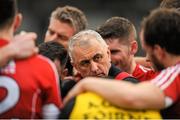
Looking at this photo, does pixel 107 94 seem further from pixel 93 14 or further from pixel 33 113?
pixel 93 14

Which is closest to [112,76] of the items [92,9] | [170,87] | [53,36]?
[170,87]

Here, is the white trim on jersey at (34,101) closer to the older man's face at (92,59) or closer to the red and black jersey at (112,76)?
the red and black jersey at (112,76)

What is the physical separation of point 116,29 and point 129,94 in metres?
2.64

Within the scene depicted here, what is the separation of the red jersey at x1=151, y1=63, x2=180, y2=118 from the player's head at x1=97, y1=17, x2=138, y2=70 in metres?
2.21

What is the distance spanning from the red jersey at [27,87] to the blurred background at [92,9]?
9.59 m

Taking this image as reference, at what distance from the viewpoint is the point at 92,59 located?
15.7ft

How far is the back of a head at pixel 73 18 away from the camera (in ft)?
22.2

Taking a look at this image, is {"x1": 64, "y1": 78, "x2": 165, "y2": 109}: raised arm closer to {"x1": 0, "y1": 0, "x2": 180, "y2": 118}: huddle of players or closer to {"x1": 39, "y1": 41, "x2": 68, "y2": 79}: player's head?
{"x1": 0, "y1": 0, "x2": 180, "y2": 118}: huddle of players

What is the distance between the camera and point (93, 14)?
532 inches

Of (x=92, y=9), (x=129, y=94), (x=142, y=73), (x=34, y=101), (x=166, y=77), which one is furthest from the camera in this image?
(x=92, y=9)

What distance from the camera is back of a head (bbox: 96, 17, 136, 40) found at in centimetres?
570

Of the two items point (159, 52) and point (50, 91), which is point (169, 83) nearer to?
point (159, 52)

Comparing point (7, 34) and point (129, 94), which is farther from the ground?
point (7, 34)

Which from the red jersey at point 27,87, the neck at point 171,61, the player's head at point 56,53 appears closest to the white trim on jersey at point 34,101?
the red jersey at point 27,87
